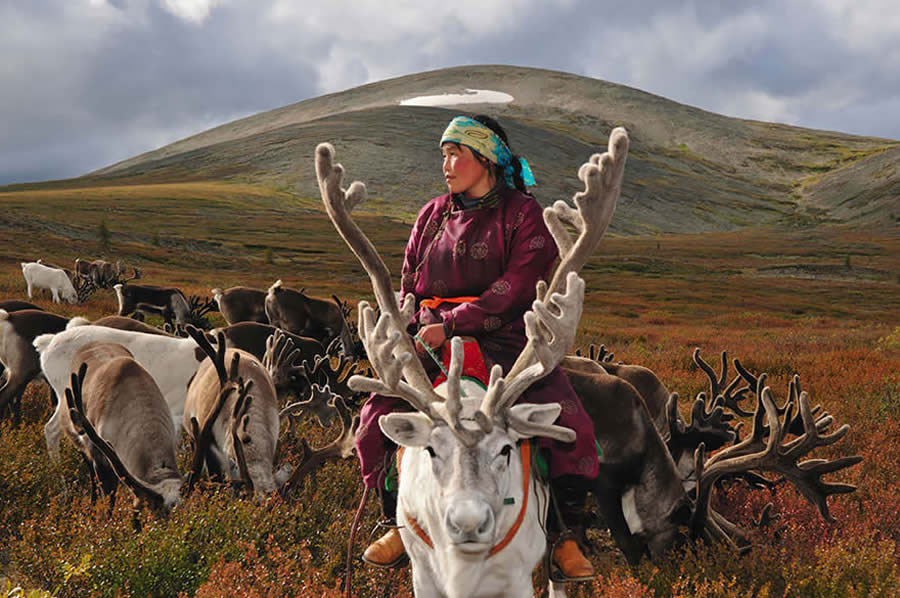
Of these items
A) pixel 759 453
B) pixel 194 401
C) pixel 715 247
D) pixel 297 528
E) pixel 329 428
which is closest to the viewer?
pixel 759 453

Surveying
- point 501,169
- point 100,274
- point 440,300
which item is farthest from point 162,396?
point 100,274

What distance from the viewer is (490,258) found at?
3.58 meters

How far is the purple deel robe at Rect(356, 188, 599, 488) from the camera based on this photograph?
343 cm

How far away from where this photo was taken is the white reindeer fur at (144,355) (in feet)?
22.0

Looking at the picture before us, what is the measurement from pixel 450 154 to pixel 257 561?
3.03 metres

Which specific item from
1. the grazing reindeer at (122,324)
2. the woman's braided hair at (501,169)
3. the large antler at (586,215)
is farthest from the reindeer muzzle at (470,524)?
the grazing reindeer at (122,324)

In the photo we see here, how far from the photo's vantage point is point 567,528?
356cm

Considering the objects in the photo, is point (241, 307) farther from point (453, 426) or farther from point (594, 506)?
point (453, 426)

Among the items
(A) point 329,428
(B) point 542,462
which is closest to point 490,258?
(B) point 542,462

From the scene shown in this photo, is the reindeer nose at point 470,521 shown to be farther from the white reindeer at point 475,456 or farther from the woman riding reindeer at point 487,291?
the woman riding reindeer at point 487,291

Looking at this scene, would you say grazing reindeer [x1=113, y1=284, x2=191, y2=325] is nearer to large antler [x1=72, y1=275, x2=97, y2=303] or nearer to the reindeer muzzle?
large antler [x1=72, y1=275, x2=97, y2=303]

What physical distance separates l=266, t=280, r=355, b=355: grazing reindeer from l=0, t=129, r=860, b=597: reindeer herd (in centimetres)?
600

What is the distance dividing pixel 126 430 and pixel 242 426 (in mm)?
915

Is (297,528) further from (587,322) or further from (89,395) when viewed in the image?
(587,322)
